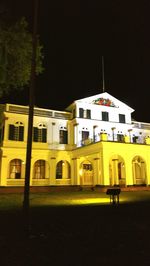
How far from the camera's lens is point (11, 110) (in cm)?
2484

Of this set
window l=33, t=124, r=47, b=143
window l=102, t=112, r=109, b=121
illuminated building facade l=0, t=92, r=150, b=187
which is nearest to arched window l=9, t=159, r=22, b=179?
illuminated building facade l=0, t=92, r=150, b=187

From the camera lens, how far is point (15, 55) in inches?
464

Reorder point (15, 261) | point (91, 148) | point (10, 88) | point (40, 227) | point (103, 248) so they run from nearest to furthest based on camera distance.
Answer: point (15, 261)
point (103, 248)
point (40, 227)
point (10, 88)
point (91, 148)

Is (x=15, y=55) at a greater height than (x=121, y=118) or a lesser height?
lesser

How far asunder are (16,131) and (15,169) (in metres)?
4.01

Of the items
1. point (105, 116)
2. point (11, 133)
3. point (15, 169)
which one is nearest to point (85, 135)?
point (105, 116)

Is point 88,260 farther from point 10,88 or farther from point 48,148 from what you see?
point 48,148

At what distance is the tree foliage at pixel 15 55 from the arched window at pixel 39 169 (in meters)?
14.5

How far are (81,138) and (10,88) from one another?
15019 mm

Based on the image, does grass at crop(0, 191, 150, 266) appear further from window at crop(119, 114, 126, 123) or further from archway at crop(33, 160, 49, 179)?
window at crop(119, 114, 126, 123)

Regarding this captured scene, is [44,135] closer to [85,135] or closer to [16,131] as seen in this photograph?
[16,131]

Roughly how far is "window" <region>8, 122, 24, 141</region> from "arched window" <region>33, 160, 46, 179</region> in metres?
3.42

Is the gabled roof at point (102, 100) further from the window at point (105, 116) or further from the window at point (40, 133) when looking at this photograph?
the window at point (40, 133)

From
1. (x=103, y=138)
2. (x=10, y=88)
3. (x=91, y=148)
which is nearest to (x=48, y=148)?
(x=91, y=148)
